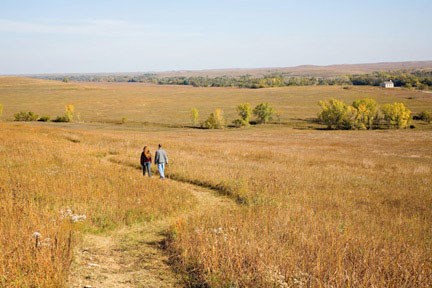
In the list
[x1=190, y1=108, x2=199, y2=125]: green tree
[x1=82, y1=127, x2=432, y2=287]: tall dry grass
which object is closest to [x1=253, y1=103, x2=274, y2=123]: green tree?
[x1=190, y1=108, x2=199, y2=125]: green tree

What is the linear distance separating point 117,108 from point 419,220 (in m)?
115

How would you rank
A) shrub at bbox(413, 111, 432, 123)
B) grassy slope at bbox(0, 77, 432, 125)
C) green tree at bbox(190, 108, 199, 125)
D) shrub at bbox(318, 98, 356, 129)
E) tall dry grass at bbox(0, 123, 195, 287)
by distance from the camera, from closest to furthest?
tall dry grass at bbox(0, 123, 195, 287), shrub at bbox(318, 98, 356, 129), green tree at bbox(190, 108, 199, 125), shrub at bbox(413, 111, 432, 123), grassy slope at bbox(0, 77, 432, 125)

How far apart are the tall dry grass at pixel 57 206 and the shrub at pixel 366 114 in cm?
8178

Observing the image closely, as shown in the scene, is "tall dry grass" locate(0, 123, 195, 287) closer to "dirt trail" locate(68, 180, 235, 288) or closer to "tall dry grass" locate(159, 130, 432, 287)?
"dirt trail" locate(68, 180, 235, 288)

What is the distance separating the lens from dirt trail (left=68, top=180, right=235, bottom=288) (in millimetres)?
5754

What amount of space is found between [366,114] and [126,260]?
296 feet

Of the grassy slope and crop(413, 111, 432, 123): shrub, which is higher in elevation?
the grassy slope

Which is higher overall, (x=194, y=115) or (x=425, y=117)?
(x=194, y=115)

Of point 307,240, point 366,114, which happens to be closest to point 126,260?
point 307,240

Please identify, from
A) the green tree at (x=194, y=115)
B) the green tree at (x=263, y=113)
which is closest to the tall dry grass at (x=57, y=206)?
the green tree at (x=194, y=115)

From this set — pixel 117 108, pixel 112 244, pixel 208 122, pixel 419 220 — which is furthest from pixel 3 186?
pixel 117 108

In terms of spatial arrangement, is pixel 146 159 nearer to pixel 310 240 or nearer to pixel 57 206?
pixel 57 206

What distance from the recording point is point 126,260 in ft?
21.8

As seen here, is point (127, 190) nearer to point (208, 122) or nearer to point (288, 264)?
point (288, 264)
